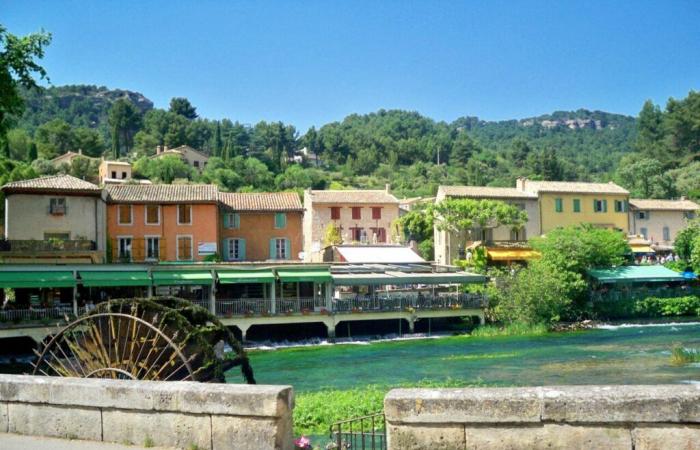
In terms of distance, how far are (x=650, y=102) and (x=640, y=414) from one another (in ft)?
359

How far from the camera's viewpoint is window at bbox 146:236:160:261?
147 feet

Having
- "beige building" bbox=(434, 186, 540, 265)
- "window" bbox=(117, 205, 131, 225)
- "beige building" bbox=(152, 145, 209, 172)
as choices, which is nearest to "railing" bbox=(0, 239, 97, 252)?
"window" bbox=(117, 205, 131, 225)

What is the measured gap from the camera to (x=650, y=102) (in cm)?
10469

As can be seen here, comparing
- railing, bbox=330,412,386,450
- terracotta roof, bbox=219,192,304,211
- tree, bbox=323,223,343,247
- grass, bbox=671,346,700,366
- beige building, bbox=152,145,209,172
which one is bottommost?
grass, bbox=671,346,700,366

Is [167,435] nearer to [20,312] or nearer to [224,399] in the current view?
[224,399]

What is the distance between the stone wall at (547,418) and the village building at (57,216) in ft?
117

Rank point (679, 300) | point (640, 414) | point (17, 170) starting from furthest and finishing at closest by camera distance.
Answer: point (17, 170) < point (679, 300) < point (640, 414)

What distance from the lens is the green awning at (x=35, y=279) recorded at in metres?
31.4

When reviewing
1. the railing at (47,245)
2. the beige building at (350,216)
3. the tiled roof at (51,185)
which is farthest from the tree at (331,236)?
the railing at (47,245)

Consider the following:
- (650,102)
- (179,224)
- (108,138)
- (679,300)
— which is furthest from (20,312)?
(108,138)

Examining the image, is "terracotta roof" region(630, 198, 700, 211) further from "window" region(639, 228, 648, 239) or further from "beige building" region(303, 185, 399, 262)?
"beige building" region(303, 185, 399, 262)

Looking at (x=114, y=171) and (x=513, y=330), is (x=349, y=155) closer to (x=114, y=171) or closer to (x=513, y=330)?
(x=114, y=171)

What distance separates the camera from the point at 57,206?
39.8 m

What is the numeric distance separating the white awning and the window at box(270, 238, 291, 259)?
402cm
